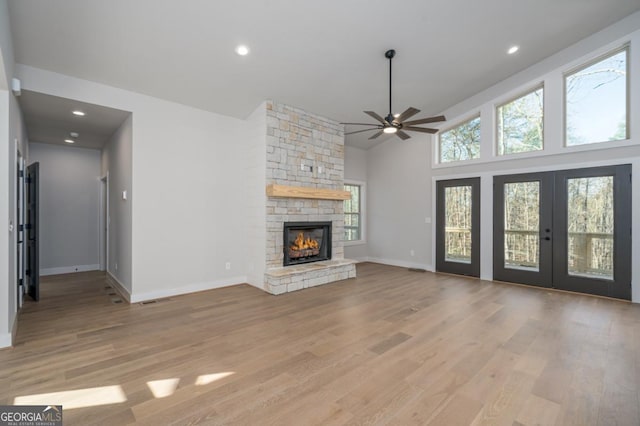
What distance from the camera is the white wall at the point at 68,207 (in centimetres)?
623

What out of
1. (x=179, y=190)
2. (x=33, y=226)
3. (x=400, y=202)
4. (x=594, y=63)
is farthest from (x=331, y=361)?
(x=594, y=63)

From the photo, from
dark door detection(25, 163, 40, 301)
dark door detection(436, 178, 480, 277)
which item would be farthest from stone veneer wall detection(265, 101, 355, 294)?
dark door detection(25, 163, 40, 301)

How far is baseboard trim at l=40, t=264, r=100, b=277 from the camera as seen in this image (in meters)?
6.18

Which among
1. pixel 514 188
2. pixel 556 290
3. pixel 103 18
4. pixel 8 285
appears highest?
pixel 103 18

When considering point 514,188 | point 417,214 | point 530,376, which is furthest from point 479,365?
point 417,214

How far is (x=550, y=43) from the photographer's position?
4625 millimetres

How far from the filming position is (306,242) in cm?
577

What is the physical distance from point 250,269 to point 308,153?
2.44 meters

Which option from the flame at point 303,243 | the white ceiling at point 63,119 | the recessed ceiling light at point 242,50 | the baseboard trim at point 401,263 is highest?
the recessed ceiling light at point 242,50

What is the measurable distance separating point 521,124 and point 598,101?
1067 mm

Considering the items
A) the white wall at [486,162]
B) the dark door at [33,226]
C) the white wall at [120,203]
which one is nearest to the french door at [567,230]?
the white wall at [486,162]

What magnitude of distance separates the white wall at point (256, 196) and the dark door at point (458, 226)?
396cm

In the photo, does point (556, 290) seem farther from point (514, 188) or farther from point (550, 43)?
point (550, 43)

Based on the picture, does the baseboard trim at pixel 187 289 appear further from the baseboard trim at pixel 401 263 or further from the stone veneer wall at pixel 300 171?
the baseboard trim at pixel 401 263
